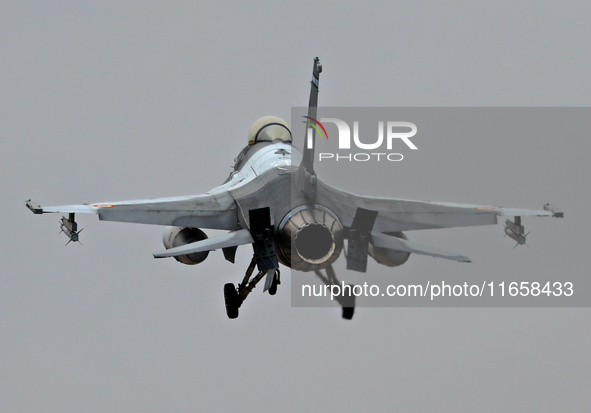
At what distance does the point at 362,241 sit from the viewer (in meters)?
19.0

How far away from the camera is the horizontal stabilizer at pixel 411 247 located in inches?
744

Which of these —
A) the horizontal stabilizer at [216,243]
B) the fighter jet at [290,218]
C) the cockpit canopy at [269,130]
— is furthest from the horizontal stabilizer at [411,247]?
the cockpit canopy at [269,130]

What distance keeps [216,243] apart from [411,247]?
353 cm

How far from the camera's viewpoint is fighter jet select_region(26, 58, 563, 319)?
1902 cm

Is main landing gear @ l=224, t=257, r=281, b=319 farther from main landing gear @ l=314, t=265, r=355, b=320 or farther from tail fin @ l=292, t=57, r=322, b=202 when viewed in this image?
tail fin @ l=292, t=57, r=322, b=202

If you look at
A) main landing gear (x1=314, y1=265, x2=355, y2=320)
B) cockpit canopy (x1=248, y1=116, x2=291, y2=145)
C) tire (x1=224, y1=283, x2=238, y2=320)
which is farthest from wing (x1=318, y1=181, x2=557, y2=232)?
cockpit canopy (x1=248, y1=116, x2=291, y2=145)

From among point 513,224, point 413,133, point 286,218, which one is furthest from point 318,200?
point 513,224

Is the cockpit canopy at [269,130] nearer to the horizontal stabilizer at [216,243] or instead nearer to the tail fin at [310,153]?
the tail fin at [310,153]

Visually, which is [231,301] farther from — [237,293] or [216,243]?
[216,243]

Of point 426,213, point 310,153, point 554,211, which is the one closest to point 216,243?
point 310,153

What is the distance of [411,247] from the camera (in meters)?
19.2

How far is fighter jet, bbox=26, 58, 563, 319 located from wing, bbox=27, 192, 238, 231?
0.02m

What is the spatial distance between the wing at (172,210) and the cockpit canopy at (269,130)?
262 cm

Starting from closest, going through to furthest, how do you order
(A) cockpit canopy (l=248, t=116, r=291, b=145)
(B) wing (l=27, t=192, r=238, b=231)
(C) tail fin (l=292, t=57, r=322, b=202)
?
(C) tail fin (l=292, t=57, r=322, b=202)
(B) wing (l=27, t=192, r=238, b=231)
(A) cockpit canopy (l=248, t=116, r=291, b=145)
